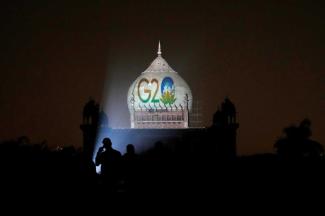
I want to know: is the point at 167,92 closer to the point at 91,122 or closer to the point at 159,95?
the point at 159,95

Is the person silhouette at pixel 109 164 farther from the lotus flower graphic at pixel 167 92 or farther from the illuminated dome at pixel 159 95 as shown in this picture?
the illuminated dome at pixel 159 95

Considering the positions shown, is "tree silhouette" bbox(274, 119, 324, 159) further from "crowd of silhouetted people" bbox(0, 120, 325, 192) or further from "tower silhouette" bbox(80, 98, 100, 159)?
"tower silhouette" bbox(80, 98, 100, 159)

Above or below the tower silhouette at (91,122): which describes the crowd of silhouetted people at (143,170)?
below

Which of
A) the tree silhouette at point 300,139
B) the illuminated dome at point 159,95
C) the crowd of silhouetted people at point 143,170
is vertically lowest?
the crowd of silhouetted people at point 143,170

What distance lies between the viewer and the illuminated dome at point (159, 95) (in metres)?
66.9

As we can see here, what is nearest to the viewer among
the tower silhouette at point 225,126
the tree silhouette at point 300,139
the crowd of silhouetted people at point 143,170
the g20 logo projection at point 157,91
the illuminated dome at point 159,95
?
the crowd of silhouetted people at point 143,170

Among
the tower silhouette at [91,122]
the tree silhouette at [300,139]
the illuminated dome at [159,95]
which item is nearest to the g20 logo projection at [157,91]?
the illuminated dome at [159,95]

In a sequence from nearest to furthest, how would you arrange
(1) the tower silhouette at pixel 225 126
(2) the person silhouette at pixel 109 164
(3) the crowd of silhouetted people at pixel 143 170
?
(3) the crowd of silhouetted people at pixel 143 170 → (2) the person silhouette at pixel 109 164 → (1) the tower silhouette at pixel 225 126

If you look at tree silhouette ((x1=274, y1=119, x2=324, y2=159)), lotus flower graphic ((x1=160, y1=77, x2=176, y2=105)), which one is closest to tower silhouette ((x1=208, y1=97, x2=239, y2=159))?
lotus flower graphic ((x1=160, y1=77, x2=176, y2=105))

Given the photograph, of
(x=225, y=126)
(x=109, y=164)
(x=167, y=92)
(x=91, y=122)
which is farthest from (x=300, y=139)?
(x=167, y=92)

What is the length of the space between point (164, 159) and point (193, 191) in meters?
1.65

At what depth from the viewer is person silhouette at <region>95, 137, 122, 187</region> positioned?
19047 millimetres

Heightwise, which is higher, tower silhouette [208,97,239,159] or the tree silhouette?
tower silhouette [208,97,239,159]

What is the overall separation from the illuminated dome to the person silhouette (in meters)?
46.4
